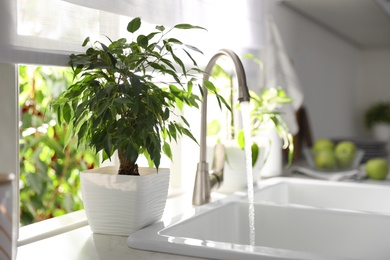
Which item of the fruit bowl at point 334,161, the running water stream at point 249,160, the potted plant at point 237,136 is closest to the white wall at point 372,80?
the fruit bowl at point 334,161

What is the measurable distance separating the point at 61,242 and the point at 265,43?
1054 millimetres

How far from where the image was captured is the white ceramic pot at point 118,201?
1.07 metres

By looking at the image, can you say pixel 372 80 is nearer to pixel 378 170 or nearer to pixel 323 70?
pixel 323 70

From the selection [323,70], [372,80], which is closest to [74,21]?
[323,70]

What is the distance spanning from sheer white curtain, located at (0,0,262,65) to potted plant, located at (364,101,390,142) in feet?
6.30

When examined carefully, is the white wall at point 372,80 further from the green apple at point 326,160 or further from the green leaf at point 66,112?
the green leaf at point 66,112

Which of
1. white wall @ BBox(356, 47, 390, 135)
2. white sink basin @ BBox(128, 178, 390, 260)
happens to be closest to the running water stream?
white sink basin @ BBox(128, 178, 390, 260)

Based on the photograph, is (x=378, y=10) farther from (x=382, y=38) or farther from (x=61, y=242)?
(x=61, y=242)

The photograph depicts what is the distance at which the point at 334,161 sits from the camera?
A: 2021 millimetres

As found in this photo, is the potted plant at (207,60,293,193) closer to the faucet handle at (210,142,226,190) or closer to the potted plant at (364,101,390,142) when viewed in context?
the faucet handle at (210,142,226,190)

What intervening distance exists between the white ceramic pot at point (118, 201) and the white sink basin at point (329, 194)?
22.6 inches

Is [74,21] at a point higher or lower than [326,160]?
higher

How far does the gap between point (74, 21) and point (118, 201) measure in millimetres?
328

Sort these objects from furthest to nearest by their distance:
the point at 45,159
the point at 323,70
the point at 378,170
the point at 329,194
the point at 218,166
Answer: the point at 323,70
the point at 45,159
the point at 378,170
the point at 329,194
the point at 218,166
